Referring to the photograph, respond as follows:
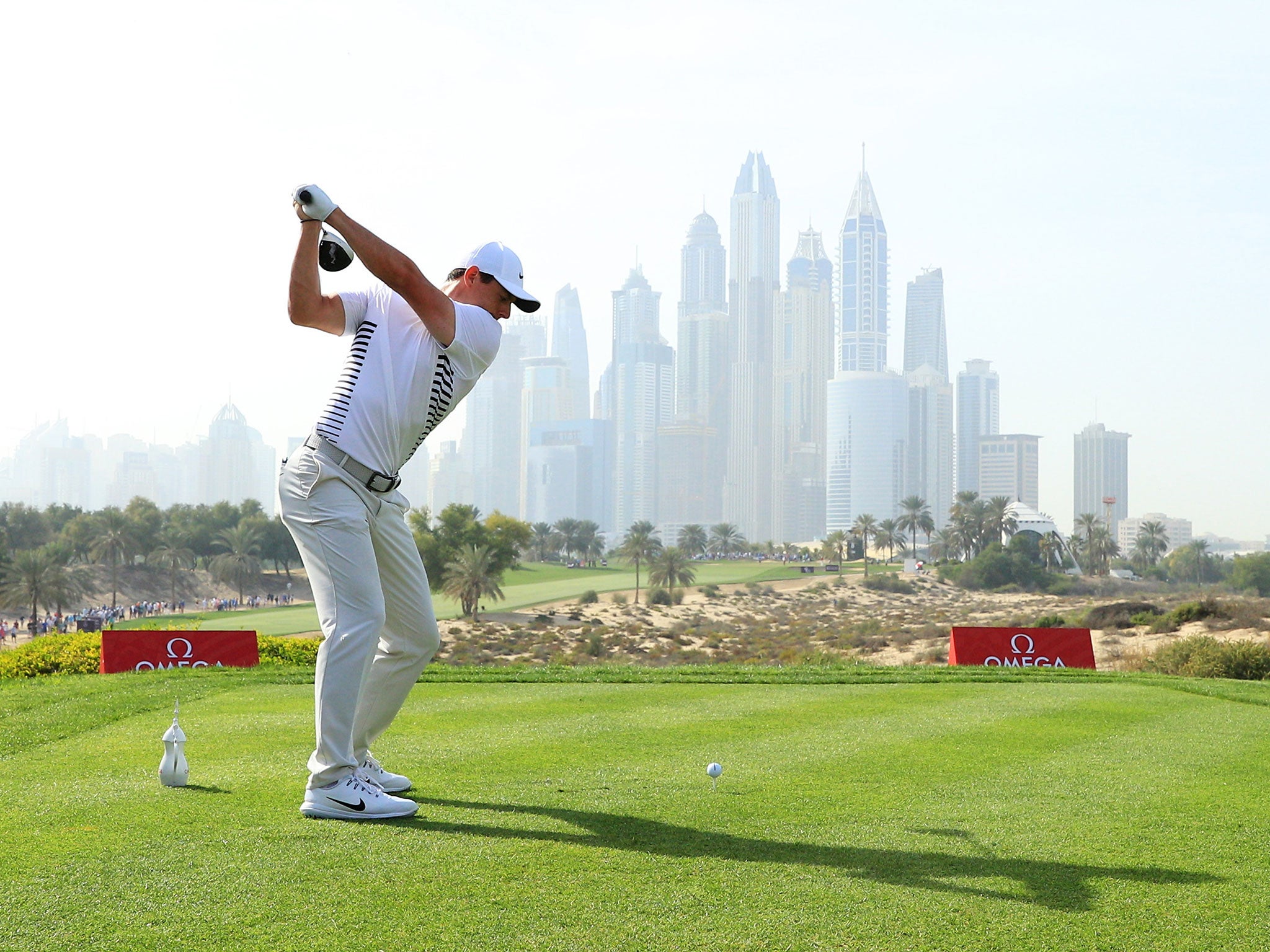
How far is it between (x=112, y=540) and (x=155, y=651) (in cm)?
8450

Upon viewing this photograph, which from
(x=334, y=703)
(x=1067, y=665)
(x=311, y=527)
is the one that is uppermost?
(x=311, y=527)

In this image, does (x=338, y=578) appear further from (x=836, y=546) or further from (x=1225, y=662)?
(x=836, y=546)

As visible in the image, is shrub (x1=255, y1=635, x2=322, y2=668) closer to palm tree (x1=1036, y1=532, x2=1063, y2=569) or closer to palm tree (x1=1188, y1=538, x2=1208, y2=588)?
palm tree (x1=1036, y1=532, x2=1063, y2=569)

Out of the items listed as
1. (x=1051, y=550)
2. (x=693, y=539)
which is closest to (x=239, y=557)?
(x=693, y=539)

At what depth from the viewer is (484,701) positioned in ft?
30.9

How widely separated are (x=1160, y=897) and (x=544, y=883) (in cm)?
202

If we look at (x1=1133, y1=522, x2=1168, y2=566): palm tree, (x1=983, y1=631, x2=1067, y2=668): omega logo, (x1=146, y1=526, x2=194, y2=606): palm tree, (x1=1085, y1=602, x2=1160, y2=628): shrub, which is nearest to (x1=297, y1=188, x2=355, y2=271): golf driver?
(x1=983, y1=631, x2=1067, y2=668): omega logo

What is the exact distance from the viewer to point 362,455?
4918 millimetres

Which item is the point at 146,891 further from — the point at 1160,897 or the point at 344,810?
the point at 1160,897

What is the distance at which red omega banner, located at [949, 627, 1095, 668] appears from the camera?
52.9ft

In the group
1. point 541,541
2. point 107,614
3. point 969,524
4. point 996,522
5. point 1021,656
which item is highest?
point 996,522

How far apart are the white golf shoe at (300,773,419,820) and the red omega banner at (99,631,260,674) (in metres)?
10.1

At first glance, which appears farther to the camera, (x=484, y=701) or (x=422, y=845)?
(x=484, y=701)

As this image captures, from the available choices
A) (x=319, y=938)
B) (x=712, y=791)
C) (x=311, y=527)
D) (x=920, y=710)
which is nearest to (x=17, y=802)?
(x=311, y=527)
